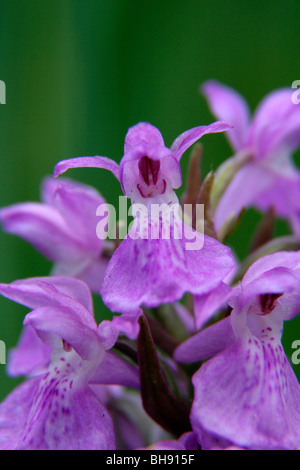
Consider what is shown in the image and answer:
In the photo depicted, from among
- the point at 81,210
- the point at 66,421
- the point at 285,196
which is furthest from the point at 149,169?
the point at 285,196

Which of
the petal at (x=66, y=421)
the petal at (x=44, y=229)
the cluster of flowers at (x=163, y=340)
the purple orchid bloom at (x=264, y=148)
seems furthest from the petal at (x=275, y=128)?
the petal at (x=66, y=421)

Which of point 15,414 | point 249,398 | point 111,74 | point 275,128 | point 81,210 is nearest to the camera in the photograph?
point 249,398

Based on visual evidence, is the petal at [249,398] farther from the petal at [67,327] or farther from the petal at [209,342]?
the petal at [67,327]

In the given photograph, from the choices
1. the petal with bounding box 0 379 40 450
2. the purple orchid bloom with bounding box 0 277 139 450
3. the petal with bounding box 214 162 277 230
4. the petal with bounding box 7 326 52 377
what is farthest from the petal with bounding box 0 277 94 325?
the petal with bounding box 214 162 277 230

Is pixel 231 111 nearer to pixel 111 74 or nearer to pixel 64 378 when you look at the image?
pixel 64 378

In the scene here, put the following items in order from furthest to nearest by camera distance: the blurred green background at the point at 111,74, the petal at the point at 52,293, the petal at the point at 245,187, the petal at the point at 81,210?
the blurred green background at the point at 111,74 < the petal at the point at 245,187 < the petal at the point at 81,210 < the petal at the point at 52,293

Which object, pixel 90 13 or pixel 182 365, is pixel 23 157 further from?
pixel 182 365
